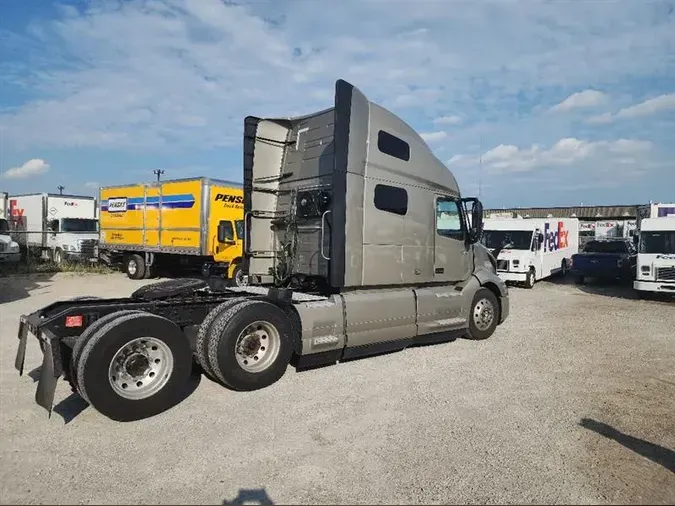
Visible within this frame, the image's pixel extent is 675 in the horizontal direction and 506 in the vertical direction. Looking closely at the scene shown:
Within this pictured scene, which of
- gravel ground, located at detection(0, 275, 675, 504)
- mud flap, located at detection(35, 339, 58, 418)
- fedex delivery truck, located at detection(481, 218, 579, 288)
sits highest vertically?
fedex delivery truck, located at detection(481, 218, 579, 288)

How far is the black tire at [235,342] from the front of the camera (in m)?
5.50

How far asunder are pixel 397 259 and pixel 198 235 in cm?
1010

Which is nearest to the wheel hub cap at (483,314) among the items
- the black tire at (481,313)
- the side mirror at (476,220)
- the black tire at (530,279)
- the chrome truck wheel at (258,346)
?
the black tire at (481,313)

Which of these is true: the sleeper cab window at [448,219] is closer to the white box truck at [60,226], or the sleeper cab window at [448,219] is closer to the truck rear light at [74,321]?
the truck rear light at [74,321]

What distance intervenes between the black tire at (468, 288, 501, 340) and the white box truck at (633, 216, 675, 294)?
7530mm

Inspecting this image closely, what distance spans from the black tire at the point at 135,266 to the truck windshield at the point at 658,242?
16751 mm

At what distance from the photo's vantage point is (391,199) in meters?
7.08

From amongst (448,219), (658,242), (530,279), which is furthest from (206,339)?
(530,279)

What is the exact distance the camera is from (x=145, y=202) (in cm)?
1805

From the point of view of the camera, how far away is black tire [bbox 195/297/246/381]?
18.4 feet

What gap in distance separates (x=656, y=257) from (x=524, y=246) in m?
4.17

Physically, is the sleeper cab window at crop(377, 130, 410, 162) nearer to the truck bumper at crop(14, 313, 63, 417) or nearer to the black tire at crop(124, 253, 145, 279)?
the truck bumper at crop(14, 313, 63, 417)

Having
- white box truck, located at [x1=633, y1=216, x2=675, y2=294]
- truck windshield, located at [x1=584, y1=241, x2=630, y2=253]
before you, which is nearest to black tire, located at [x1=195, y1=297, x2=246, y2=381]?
white box truck, located at [x1=633, y1=216, x2=675, y2=294]

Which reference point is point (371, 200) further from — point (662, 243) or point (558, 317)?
point (662, 243)
